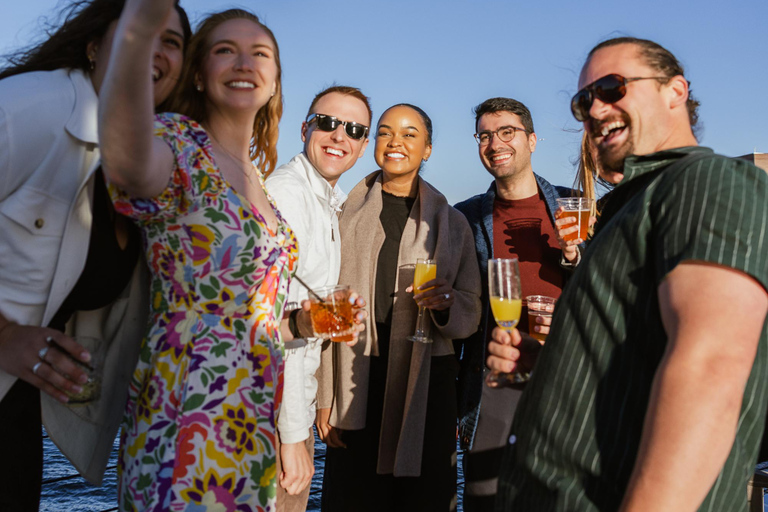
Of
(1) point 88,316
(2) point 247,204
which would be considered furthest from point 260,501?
(2) point 247,204

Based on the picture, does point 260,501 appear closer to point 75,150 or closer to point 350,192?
point 75,150

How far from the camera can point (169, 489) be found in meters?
1.62

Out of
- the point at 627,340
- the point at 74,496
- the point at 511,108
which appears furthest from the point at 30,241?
the point at 74,496

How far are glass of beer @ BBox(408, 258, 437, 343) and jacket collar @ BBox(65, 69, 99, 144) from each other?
2.05 m

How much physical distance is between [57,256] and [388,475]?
2.63 metres

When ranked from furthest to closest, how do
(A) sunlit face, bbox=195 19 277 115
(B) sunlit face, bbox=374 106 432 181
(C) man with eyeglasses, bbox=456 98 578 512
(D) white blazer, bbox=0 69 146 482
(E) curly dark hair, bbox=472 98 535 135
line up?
(E) curly dark hair, bbox=472 98 535 135, (B) sunlit face, bbox=374 106 432 181, (C) man with eyeglasses, bbox=456 98 578 512, (A) sunlit face, bbox=195 19 277 115, (D) white blazer, bbox=0 69 146 482

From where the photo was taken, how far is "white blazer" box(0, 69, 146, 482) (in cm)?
161

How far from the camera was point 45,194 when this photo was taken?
Result: 1669 mm

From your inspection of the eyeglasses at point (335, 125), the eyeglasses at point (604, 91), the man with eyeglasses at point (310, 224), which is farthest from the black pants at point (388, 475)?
the eyeglasses at point (604, 91)

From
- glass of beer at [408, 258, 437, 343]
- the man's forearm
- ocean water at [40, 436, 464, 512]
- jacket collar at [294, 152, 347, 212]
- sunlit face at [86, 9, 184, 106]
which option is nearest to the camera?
the man's forearm

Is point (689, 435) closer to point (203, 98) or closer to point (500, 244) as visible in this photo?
point (203, 98)

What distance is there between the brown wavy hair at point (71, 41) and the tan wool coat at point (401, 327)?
2120mm

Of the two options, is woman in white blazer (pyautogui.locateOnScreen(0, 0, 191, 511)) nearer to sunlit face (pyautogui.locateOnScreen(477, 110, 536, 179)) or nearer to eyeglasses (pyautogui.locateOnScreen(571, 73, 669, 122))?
eyeglasses (pyautogui.locateOnScreen(571, 73, 669, 122))

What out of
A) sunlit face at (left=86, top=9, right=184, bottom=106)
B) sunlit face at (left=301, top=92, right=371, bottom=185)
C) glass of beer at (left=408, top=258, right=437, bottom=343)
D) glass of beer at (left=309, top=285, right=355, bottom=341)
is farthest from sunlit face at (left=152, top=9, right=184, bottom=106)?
glass of beer at (left=408, top=258, right=437, bottom=343)
